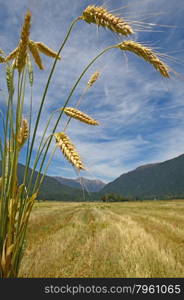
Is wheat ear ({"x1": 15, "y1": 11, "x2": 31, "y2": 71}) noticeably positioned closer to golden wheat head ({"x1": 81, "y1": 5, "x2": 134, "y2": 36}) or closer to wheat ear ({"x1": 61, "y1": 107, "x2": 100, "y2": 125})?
golden wheat head ({"x1": 81, "y1": 5, "x2": 134, "y2": 36})

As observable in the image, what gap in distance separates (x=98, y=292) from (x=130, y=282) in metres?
0.34

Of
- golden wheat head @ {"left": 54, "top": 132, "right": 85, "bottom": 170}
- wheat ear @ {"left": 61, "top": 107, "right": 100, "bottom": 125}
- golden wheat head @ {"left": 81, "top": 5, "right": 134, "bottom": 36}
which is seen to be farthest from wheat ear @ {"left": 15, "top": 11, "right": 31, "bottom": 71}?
golden wheat head @ {"left": 54, "top": 132, "right": 85, "bottom": 170}

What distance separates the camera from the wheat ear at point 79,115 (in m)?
2.23

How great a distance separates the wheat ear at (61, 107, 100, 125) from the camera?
223 centimetres

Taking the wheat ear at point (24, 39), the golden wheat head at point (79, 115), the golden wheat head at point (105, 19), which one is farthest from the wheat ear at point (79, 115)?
the golden wheat head at point (105, 19)

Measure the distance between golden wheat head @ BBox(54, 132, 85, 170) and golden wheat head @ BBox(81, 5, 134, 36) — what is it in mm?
1005

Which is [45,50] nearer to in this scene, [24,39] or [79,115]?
[24,39]

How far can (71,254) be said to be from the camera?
16.6ft

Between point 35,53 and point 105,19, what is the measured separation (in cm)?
95

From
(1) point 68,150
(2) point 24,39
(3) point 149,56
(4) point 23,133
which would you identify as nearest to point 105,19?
(3) point 149,56

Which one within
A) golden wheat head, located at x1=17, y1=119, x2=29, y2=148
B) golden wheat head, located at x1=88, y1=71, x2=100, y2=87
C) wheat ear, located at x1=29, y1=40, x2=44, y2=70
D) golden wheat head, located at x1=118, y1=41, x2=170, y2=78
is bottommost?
golden wheat head, located at x1=17, y1=119, x2=29, y2=148

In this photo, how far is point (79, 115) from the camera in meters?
2.27

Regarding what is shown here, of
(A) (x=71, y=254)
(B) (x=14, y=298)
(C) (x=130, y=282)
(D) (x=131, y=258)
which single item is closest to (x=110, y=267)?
(D) (x=131, y=258)

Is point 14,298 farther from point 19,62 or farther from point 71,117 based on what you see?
point 19,62
